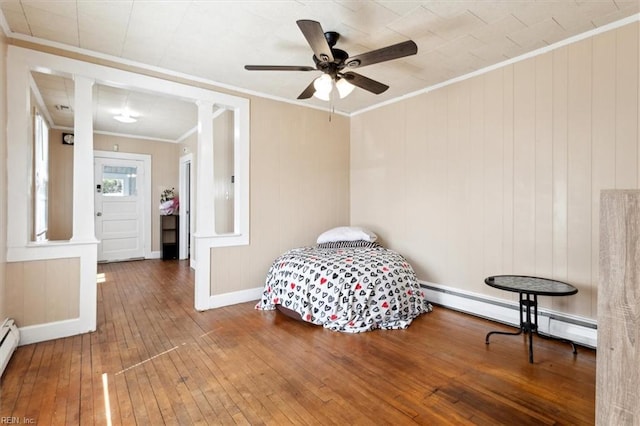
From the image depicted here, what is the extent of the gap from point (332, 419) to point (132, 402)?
3.89 feet

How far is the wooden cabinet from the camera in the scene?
686 cm

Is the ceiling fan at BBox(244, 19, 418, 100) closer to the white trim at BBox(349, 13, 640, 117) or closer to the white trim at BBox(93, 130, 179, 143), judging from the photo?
the white trim at BBox(349, 13, 640, 117)

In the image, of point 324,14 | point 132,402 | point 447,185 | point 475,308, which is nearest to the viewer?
point 132,402

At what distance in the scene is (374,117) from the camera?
4547 millimetres

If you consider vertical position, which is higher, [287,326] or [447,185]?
[447,185]

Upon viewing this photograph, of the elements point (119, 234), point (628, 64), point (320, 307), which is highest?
point (628, 64)

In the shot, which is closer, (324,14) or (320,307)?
(324,14)

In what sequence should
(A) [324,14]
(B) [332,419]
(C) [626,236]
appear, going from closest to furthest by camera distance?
(C) [626,236]
(B) [332,419]
(A) [324,14]

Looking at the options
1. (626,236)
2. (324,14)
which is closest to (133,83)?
(324,14)

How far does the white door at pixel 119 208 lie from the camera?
6.45 m

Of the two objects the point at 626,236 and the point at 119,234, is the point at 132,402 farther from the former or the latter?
the point at 119,234

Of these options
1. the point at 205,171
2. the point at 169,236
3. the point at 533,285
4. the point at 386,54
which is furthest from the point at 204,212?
the point at 169,236

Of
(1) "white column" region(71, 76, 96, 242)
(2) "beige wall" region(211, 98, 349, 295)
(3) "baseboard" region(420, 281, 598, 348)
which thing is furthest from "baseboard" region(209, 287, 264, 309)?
(3) "baseboard" region(420, 281, 598, 348)

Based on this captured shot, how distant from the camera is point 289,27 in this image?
2.54 m
